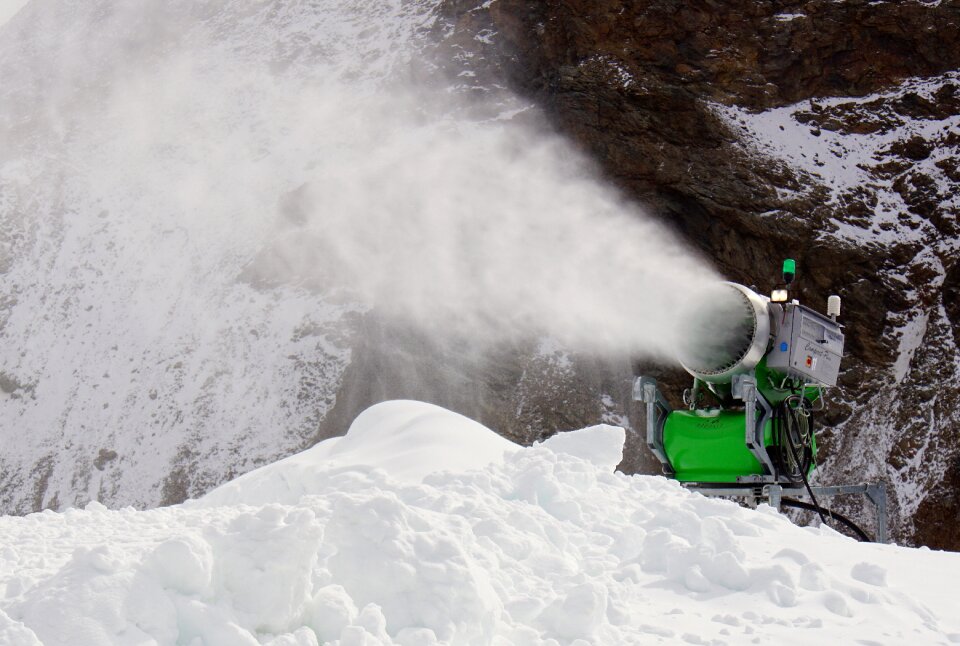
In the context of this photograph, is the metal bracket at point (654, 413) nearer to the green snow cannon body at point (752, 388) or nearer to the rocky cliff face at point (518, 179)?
the green snow cannon body at point (752, 388)

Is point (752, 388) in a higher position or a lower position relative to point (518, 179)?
higher

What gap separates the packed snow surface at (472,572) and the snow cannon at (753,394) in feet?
3.24

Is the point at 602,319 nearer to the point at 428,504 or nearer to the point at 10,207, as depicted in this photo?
the point at 10,207

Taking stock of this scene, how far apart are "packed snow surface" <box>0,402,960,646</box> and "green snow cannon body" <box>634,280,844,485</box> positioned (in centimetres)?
99

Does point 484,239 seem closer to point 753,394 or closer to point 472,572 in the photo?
point 753,394

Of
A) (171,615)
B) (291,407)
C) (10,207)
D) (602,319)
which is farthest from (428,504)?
(10,207)

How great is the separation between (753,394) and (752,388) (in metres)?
0.04

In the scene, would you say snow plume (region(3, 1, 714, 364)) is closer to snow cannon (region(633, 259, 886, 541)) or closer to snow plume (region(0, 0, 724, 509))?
snow plume (region(0, 0, 724, 509))

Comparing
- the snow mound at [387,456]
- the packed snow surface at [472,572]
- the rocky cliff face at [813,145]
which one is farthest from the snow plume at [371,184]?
the packed snow surface at [472,572]

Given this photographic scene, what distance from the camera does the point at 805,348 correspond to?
6582 mm

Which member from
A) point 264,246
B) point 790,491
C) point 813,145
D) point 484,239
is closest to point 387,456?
point 790,491

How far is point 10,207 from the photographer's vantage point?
23734 millimetres

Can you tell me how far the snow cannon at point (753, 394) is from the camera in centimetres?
652

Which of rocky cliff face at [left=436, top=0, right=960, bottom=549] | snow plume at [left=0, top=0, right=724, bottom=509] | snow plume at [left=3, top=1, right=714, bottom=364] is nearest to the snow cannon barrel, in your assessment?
snow plume at [left=3, top=1, right=714, bottom=364]
